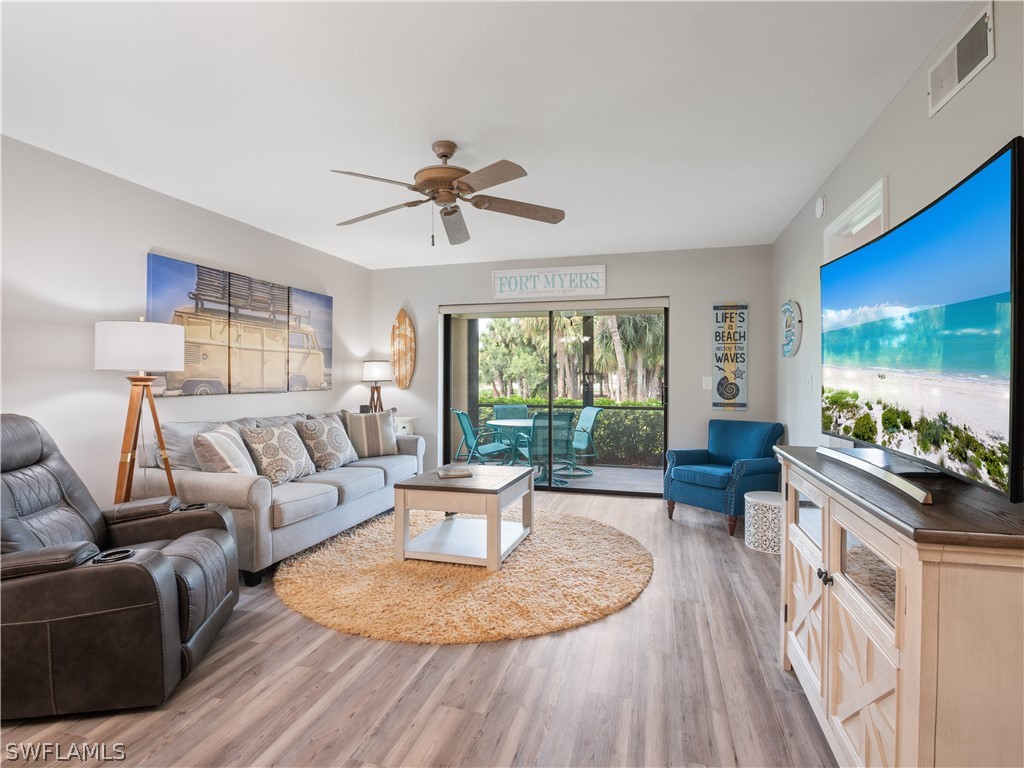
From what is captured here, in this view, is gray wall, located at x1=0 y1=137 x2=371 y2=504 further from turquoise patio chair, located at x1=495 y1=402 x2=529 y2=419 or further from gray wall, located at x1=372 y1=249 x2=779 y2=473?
gray wall, located at x1=372 y1=249 x2=779 y2=473

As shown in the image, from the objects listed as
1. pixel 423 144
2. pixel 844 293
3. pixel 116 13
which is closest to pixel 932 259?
pixel 844 293

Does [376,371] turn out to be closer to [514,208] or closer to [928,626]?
[514,208]

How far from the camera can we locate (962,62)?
1757mm

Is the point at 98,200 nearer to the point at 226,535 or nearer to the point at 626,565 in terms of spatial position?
the point at 226,535

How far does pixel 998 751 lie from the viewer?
1.05 metres

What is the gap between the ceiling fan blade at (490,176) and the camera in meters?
2.34

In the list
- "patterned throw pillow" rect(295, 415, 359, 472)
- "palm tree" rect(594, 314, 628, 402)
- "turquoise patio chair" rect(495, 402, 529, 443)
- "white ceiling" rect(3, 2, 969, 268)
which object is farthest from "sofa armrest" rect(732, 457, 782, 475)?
"patterned throw pillow" rect(295, 415, 359, 472)

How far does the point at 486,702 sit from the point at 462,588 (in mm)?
986

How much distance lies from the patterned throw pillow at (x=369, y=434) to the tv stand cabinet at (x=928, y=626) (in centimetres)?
388

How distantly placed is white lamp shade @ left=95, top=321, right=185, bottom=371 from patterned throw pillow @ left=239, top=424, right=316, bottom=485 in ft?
2.71

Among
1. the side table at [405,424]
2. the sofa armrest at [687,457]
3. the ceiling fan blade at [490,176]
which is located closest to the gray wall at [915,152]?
the sofa armrest at [687,457]

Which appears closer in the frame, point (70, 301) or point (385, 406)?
point (70, 301)

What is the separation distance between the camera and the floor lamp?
9.37ft

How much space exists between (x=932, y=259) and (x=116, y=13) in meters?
2.70
